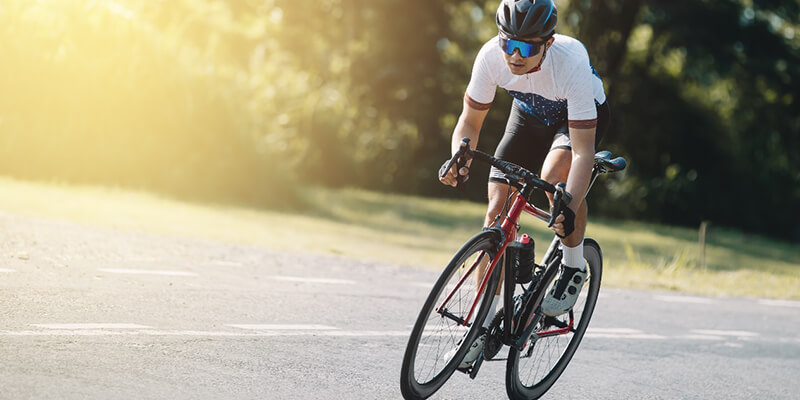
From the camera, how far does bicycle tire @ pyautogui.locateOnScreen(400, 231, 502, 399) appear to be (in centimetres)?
489

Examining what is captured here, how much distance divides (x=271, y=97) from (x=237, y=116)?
10.0m

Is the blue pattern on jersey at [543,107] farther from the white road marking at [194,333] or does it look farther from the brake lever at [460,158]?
the white road marking at [194,333]

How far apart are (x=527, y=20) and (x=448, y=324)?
148cm

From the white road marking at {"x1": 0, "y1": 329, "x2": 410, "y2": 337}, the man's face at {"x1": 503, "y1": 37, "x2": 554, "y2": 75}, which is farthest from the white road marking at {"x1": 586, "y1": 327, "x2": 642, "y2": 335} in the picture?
the man's face at {"x1": 503, "y1": 37, "x2": 554, "y2": 75}

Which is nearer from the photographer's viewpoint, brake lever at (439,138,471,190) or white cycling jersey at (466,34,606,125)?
brake lever at (439,138,471,190)

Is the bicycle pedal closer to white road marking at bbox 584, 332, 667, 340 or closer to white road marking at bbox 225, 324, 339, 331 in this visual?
white road marking at bbox 225, 324, 339, 331

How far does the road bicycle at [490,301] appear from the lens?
498 centimetres

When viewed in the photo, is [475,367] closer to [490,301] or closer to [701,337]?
[490,301]

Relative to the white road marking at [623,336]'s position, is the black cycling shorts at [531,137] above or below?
above

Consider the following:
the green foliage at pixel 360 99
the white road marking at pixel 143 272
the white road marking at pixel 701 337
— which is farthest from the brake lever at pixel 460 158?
the green foliage at pixel 360 99

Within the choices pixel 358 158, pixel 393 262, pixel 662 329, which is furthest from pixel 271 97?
pixel 662 329

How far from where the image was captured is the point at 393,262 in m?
12.8

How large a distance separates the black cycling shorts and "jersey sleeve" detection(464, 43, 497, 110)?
0.32 metres

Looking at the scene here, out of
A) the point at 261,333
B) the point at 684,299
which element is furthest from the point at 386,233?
the point at 261,333
